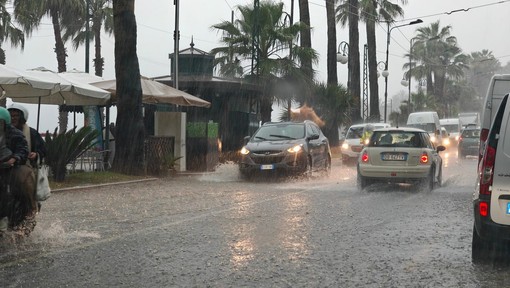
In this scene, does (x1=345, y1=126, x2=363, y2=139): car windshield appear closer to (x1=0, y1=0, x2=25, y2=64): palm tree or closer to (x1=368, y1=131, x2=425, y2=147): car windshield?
(x1=368, y1=131, x2=425, y2=147): car windshield

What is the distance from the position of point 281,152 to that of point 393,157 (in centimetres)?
371

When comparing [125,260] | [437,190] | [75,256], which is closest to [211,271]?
[125,260]

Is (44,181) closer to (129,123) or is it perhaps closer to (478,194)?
(478,194)

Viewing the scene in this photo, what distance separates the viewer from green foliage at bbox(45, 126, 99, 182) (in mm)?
15453

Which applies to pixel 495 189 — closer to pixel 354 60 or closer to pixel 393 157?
pixel 393 157

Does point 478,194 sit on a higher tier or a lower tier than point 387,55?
lower

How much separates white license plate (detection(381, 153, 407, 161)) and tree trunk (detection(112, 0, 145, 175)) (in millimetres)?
7081

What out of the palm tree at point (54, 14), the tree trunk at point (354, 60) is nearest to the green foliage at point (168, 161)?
the palm tree at point (54, 14)

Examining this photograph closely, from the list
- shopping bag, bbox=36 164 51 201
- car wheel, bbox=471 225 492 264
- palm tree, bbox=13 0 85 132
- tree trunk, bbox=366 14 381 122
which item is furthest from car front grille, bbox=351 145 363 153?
shopping bag, bbox=36 164 51 201

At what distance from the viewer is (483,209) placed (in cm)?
646

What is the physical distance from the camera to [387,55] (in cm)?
5134

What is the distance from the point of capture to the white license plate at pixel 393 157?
14847mm

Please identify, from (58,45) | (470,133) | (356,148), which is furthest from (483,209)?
(58,45)

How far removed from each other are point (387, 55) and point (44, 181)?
151 feet
